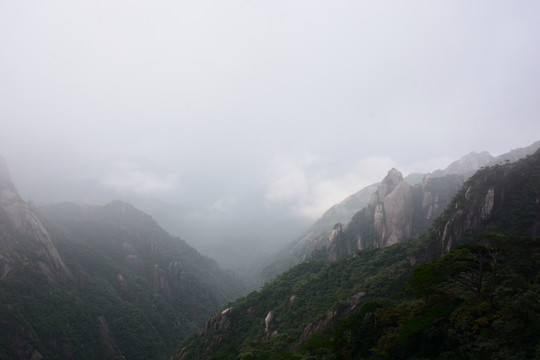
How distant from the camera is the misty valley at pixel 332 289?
2073cm

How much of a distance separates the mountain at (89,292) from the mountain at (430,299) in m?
31.7

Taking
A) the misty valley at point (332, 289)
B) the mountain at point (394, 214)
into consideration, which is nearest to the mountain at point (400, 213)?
the mountain at point (394, 214)

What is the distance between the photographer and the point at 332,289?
197ft

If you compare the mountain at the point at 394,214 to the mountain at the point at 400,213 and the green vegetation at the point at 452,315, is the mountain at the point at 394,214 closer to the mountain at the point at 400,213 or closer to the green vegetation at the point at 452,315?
the mountain at the point at 400,213

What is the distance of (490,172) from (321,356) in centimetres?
5303

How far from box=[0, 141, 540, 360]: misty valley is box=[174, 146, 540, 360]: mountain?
0.50 ft

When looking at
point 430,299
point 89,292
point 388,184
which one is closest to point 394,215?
point 388,184

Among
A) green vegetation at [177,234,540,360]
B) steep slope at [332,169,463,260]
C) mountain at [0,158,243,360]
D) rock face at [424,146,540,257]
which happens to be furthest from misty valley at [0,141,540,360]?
steep slope at [332,169,463,260]

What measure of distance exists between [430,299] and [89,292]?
108m

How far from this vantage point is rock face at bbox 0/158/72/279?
82.2m

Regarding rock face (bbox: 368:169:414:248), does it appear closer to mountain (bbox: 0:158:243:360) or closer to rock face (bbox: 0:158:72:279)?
mountain (bbox: 0:158:243:360)

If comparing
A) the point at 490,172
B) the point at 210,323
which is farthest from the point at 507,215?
the point at 210,323

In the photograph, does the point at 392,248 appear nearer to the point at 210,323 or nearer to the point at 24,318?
the point at 210,323

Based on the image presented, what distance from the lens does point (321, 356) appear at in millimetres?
27703
